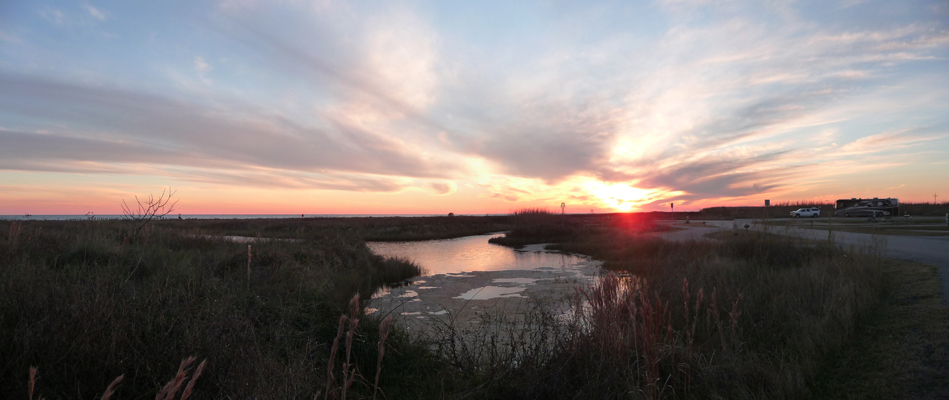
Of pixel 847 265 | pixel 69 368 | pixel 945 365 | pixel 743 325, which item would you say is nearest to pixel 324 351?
pixel 69 368

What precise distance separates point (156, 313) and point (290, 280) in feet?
13.8

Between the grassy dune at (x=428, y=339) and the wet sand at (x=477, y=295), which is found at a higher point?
the grassy dune at (x=428, y=339)

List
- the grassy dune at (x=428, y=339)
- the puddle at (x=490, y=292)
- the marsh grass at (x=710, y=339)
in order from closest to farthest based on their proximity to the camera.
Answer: the grassy dune at (x=428, y=339), the marsh grass at (x=710, y=339), the puddle at (x=490, y=292)

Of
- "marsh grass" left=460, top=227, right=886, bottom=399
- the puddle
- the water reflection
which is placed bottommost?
the puddle

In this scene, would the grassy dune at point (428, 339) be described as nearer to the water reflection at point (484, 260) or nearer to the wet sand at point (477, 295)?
the wet sand at point (477, 295)

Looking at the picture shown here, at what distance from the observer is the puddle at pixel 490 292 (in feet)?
35.1

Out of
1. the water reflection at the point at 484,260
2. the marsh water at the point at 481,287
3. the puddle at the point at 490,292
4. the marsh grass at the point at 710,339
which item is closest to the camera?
the marsh grass at the point at 710,339

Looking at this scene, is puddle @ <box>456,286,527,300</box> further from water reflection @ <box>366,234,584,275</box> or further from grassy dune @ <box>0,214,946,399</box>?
grassy dune @ <box>0,214,946,399</box>

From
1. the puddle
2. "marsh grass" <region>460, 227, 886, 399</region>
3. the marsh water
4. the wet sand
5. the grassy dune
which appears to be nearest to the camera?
the grassy dune

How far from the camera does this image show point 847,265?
7.49m

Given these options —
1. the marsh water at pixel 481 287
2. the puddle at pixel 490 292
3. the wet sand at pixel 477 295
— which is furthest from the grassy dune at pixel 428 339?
the puddle at pixel 490 292

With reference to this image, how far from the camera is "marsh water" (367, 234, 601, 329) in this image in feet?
28.3

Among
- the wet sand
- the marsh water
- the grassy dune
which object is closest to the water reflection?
the marsh water

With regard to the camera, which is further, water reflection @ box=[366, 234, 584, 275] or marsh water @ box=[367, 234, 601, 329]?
water reflection @ box=[366, 234, 584, 275]
